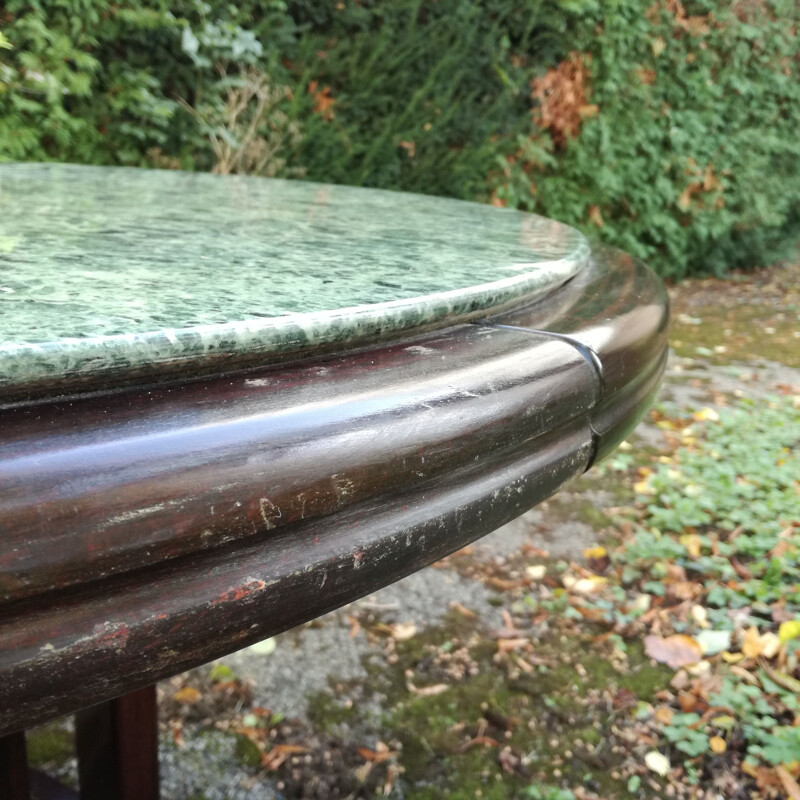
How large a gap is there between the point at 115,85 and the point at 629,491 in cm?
331

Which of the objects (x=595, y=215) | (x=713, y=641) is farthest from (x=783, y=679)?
(x=595, y=215)

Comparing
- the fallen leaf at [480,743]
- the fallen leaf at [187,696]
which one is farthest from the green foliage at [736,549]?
the fallen leaf at [187,696]

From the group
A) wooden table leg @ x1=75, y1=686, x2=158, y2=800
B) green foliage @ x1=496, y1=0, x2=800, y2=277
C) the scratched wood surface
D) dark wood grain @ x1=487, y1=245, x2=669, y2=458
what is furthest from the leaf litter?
green foliage @ x1=496, y1=0, x2=800, y2=277

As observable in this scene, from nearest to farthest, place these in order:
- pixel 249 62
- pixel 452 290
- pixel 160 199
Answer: pixel 452 290 → pixel 160 199 → pixel 249 62

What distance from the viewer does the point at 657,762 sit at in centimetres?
190

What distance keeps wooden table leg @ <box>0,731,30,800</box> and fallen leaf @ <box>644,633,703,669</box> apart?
1.74 meters

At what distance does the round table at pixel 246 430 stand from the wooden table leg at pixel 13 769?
819mm

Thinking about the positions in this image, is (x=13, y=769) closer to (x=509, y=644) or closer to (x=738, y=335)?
(x=509, y=644)

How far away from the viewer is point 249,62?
15.1 ft

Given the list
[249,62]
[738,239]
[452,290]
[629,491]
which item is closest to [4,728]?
[452,290]

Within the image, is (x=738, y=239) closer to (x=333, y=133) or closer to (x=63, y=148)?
(x=333, y=133)

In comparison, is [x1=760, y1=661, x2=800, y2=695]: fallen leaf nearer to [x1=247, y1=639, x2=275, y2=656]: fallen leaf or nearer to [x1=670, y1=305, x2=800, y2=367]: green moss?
[x1=247, y1=639, x2=275, y2=656]: fallen leaf

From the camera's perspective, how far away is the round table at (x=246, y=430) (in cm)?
43

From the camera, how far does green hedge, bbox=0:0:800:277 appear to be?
159 inches
